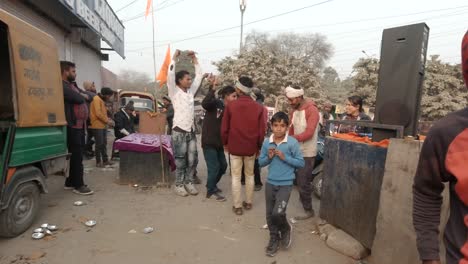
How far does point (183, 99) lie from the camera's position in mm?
5195

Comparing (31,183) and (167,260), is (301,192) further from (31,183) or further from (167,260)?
(31,183)

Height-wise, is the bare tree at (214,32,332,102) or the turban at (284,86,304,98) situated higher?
the bare tree at (214,32,332,102)

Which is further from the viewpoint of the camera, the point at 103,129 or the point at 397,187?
the point at 103,129

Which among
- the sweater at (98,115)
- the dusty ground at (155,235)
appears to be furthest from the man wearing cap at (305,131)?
the sweater at (98,115)

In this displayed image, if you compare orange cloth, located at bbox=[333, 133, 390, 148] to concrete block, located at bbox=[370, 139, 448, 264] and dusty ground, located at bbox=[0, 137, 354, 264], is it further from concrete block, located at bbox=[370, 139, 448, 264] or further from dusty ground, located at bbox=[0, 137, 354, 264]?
dusty ground, located at bbox=[0, 137, 354, 264]

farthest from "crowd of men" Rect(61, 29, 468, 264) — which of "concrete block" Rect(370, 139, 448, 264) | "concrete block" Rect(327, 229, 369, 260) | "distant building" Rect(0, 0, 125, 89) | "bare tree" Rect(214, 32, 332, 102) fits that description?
"bare tree" Rect(214, 32, 332, 102)

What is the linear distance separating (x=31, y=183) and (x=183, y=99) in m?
2.40

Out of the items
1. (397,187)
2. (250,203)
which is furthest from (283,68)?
(397,187)

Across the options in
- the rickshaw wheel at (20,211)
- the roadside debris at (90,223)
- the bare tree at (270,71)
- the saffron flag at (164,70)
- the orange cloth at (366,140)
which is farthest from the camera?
the bare tree at (270,71)

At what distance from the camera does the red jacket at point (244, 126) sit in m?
4.40

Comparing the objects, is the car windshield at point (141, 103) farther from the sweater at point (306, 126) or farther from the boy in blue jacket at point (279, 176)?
the boy in blue jacket at point (279, 176)

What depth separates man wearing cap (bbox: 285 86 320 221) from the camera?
14.1 feet

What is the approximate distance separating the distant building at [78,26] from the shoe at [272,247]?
266 inches

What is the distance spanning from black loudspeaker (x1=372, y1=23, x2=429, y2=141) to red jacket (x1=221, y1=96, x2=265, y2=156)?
1543 millimetres
